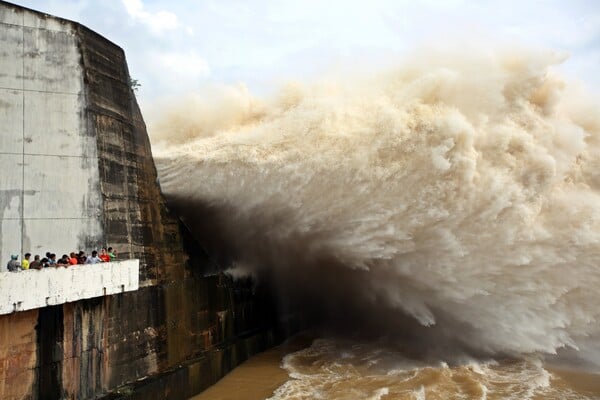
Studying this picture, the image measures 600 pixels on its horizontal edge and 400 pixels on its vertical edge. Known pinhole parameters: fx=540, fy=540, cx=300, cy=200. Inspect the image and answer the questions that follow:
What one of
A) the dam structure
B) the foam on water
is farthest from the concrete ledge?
the foam on water

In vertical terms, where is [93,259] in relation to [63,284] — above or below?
above

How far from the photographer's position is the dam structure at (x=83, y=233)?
31.9ft

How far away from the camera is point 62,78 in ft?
39.1

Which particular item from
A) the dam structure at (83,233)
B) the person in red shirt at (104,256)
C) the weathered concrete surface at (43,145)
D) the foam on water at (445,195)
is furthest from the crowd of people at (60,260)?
the foam on water at (445,195)

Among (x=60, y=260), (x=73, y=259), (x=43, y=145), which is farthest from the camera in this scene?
(x=43, y=145)

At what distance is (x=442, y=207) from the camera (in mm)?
14492

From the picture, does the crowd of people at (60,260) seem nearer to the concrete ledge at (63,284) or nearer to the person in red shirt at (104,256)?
the person in red shirt at (104,256)

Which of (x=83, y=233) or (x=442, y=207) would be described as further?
(x=442, y=207)

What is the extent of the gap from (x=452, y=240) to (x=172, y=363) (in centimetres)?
798

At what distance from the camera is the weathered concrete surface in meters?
10.9

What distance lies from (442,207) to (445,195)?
0.33 m

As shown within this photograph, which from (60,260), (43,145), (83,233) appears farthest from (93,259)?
(43,145)

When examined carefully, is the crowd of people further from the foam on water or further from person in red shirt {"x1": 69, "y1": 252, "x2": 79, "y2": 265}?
the foam on water

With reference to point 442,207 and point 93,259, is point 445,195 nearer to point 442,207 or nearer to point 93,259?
point 442,207
